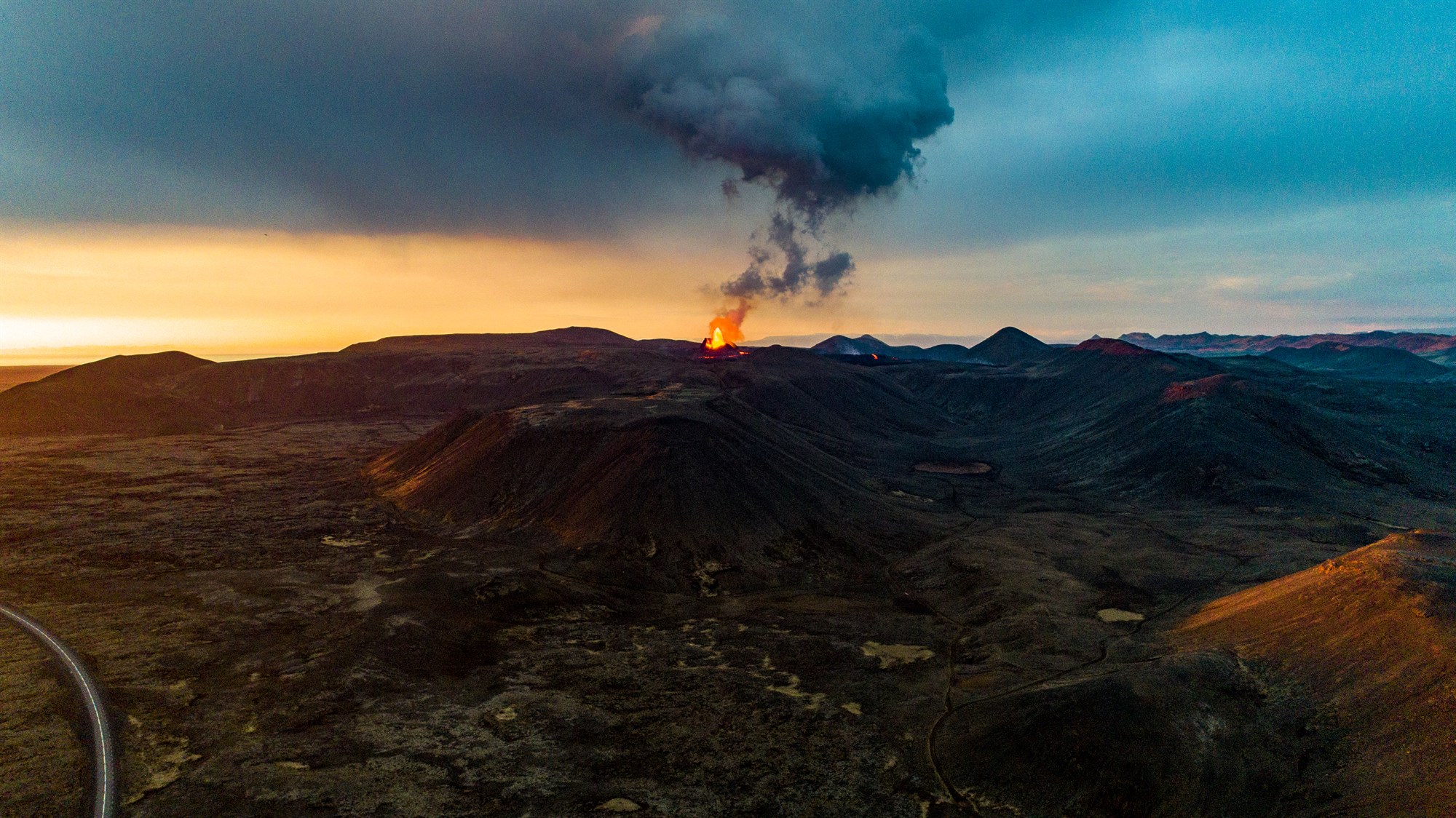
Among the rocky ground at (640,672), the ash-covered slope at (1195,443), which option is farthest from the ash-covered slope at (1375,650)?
the ash-covered slope at (1195,443)

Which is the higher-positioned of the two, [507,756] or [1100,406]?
[1100,406]

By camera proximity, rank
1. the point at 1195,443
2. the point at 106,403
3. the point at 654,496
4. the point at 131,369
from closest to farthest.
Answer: the point at 654,496 < the point at 1195,443 < the point at 106,403 < the point at 131,369

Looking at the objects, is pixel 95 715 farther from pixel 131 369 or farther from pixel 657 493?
pixel 131 369

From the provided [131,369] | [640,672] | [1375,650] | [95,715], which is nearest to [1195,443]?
[1375,650]

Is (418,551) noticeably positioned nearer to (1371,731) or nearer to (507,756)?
(507,756)

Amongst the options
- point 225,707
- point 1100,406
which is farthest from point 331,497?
point 1100,406

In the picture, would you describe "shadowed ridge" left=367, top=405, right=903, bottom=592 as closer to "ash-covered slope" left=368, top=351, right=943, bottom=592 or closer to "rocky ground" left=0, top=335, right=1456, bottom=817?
"ash-covered slope" left=368, top=351, right=943, bottom=592
